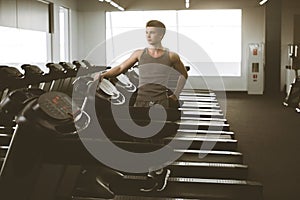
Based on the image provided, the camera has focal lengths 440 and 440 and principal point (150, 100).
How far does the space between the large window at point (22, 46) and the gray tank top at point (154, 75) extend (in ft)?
17.4

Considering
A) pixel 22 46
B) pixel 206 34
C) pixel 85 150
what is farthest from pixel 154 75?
pixel 206 34

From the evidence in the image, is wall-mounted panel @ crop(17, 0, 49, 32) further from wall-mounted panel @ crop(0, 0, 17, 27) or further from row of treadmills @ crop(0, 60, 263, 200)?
row of treadmills @ crop(0, 60, 263, 200)

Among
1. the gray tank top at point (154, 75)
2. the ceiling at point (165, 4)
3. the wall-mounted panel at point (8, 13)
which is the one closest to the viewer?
the gray tank top at point (154, 75)

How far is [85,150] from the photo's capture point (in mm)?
1549

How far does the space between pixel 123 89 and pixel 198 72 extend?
766cm

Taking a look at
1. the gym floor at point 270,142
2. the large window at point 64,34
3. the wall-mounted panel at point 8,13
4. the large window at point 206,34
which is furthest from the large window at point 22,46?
the gym floor at point 270,142

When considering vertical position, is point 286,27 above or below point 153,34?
above

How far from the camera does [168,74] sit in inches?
141

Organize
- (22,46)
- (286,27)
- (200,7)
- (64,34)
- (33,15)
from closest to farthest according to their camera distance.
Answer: (22,46)
(33,15)
(64,34)
(200,7)
(286,27)

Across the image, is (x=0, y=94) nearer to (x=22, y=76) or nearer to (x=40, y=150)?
(x=22, y=76)

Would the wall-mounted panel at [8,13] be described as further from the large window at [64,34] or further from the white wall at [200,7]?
the white wall at [200,7]

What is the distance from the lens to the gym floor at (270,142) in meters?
4.03

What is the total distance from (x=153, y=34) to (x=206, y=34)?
9401 millimetres

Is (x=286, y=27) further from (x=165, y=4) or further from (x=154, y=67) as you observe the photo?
(x=154, y=67)
